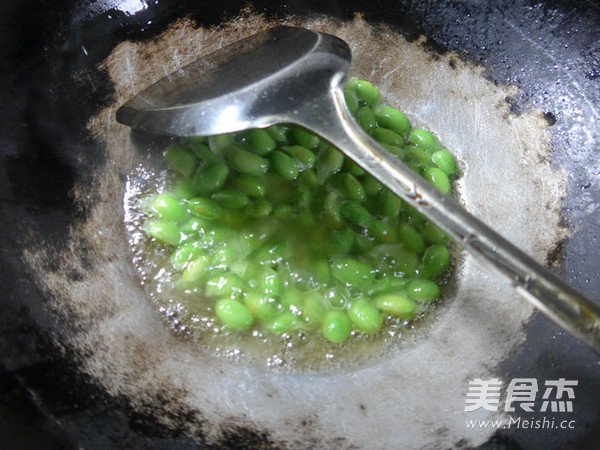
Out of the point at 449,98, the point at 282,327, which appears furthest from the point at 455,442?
the point at 449,98

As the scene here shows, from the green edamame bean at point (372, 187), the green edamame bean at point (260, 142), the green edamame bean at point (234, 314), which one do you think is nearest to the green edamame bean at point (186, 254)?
the green edamame bean at point (234, 314)

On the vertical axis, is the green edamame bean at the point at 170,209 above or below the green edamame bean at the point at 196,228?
above

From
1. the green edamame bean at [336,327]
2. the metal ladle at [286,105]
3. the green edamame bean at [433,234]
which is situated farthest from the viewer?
the green edamame bean at [433,234]

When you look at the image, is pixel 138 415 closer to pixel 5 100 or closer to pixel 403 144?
pixel 5 100

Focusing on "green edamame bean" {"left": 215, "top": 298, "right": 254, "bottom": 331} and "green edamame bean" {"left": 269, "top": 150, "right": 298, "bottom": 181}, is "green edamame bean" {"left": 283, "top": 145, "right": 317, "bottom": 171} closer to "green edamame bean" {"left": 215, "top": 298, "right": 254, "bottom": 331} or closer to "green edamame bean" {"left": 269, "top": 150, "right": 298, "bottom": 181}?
"green edamame bean" {"left": 269, "top": 150, "right": 298, "bottom": 181}

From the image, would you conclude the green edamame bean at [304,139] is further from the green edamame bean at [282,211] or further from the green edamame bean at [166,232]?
the green edamame bean at [166,232]

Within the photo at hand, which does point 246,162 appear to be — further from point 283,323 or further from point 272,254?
point 283,323

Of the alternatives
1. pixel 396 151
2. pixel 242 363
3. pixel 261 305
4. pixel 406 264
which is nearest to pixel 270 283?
pixel 261 305
